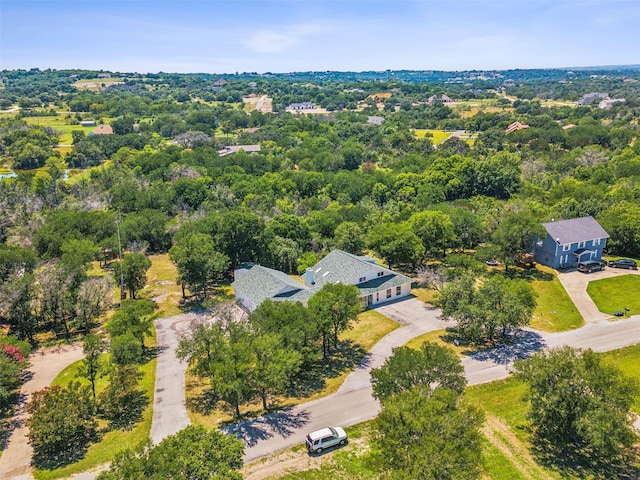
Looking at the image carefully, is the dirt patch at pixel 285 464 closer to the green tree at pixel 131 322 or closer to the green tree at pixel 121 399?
the green tree at pixel 121 399

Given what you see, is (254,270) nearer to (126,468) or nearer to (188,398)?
(188,398)

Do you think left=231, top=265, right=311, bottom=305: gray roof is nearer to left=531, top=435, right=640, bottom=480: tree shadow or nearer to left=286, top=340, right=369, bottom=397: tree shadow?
left=286, top=340, right=369, bottom=397: tree shadow

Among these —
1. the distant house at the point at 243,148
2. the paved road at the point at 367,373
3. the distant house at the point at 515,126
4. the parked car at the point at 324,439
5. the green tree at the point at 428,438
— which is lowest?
the paved road at the point at 367,373

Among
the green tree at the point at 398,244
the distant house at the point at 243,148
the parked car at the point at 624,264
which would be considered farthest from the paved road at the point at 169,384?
the distant house at the point at 243,148

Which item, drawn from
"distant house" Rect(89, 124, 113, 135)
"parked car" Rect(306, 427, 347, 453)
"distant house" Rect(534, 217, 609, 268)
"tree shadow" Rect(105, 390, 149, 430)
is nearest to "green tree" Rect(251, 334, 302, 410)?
"parked car" Rect(306, 427, 347, 453)

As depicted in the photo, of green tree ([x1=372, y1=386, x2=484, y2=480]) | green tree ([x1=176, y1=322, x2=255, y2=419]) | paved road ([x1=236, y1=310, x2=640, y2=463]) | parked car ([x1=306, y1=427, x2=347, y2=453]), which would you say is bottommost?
paved road ([x1=236, y1=310, x2=640, y2=463])

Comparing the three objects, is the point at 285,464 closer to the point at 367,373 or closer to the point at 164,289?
the point at 367,373
